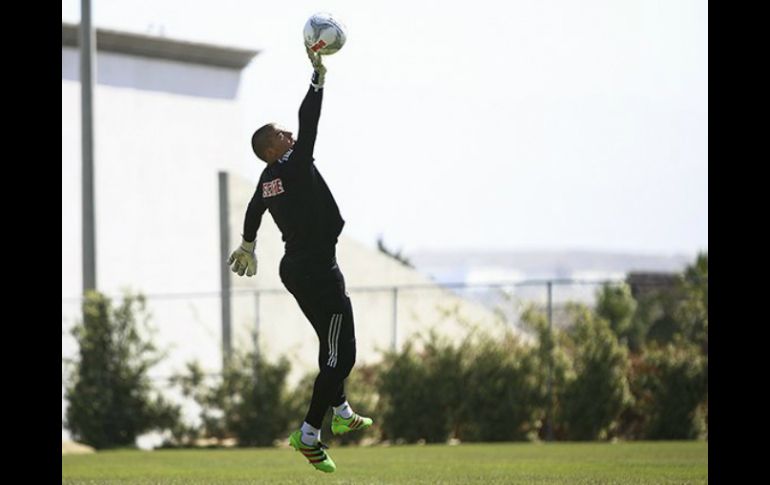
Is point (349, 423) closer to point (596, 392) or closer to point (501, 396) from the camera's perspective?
point (501, 396)

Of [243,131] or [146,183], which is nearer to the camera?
[146,183]

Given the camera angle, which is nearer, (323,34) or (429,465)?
(323,34)

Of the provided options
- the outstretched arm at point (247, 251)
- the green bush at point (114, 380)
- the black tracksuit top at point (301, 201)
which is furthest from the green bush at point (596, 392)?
the black tracksuit top at point (301, 201)

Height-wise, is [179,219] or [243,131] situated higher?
[243,131]

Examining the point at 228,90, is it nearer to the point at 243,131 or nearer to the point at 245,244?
the point at 243,131

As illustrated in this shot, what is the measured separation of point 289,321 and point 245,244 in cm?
1850

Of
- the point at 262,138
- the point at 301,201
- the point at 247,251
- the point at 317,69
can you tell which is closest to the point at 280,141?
the point at 262,138

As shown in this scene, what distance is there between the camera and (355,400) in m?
21.8

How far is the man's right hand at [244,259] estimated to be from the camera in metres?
9.91

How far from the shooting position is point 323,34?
8.94 metres

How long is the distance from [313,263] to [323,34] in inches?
62.6

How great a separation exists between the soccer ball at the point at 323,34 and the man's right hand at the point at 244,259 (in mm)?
1688
